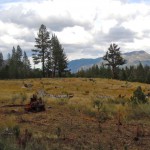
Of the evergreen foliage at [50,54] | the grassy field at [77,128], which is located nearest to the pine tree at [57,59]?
the evergreen foliage at [50,54]

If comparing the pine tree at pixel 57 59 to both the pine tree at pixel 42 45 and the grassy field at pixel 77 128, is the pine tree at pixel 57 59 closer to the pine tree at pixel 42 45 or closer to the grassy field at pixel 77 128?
the pine tree at pixel 42 45

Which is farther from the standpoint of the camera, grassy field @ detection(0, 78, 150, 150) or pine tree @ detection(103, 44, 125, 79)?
pine tree @ detection(103, 44, 125, 79)

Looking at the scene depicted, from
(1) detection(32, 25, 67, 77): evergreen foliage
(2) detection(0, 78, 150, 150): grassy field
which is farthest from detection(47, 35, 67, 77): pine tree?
(2) detection(0, 78, 150, 150): grassy field

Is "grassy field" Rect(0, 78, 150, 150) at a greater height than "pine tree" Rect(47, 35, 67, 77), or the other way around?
"pine tree" Rect(47, 35, 67, 77)

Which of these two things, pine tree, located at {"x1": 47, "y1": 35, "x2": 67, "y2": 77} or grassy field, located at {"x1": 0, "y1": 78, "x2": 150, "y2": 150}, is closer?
grassy field, located at {"x1": 0, "y1": 78, "x2": 150, "y2": 150}

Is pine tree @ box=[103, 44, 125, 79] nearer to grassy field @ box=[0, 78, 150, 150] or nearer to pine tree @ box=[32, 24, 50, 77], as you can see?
pine tree @ box=[32, 24, 50, 77]

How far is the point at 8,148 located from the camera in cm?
912

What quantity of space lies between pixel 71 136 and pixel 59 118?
3166 millimetres

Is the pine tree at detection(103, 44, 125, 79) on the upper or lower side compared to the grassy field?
upper

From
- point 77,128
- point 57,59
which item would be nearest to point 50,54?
point 57,59

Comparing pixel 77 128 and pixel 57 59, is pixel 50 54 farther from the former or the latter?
pixel 77 128

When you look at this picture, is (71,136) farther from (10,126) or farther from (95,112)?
(95,112)

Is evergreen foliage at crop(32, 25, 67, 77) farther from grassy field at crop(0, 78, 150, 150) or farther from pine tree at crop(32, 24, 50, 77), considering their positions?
grassy field at crop(0, 78, 150, 150)

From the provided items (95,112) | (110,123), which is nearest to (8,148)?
(110,123)
